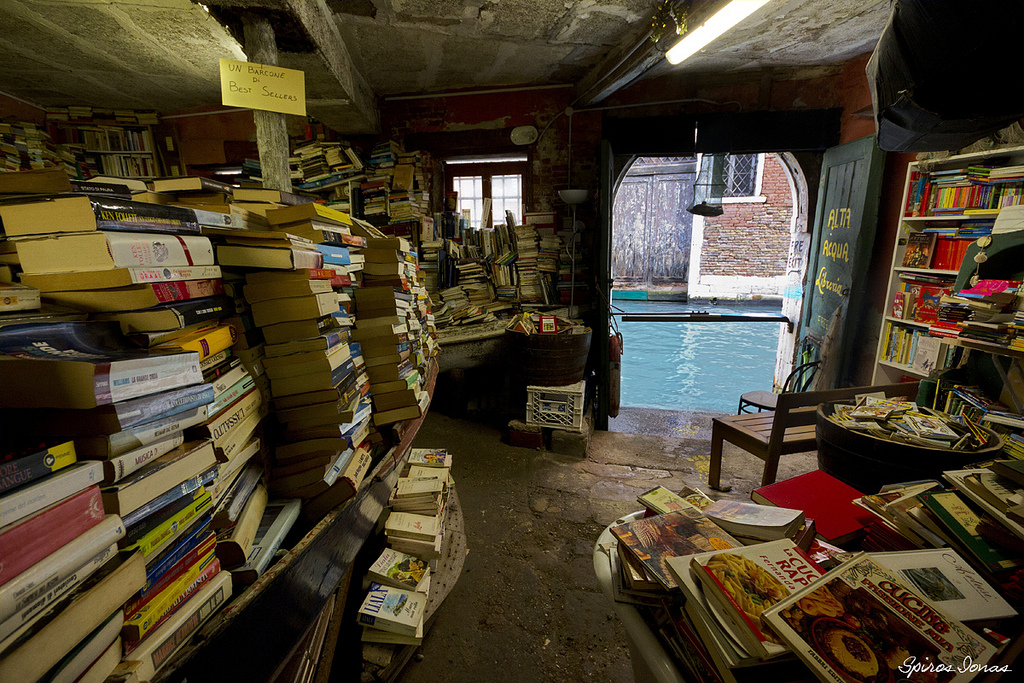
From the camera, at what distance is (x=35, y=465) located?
65 centimetres

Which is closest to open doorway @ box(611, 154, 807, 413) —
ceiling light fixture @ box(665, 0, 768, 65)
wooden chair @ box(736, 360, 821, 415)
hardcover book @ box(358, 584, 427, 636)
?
wooden chair @ box(736, 360, 821, 415)

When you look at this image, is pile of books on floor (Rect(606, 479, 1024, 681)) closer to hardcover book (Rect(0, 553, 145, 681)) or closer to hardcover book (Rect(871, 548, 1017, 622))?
hardcover book (Rect(871, 548, 1017, 622))

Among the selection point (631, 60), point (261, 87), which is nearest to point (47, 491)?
point (261, 87)

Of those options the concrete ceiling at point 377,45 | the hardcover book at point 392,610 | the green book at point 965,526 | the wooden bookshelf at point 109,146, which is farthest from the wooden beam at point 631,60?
the wooden bookshelf at point 109,146

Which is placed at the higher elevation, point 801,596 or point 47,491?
point 47,491

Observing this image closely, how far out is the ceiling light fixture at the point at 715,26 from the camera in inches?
89.8

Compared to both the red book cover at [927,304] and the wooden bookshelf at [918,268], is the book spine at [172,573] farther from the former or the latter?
the red book cover at [927,304]

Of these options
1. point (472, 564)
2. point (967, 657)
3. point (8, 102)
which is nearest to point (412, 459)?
point (472, 564)

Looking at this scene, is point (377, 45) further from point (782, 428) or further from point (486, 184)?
point (782, 428)

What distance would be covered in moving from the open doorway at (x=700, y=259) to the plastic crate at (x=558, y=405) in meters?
4.22

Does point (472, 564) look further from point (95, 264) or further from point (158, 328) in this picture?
point (95, 264)

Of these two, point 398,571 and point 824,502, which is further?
point 398,571

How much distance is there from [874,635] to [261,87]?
2.49m

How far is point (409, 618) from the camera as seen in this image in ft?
5.28
